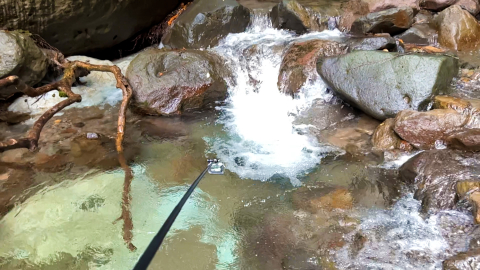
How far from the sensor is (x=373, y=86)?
16.5ft

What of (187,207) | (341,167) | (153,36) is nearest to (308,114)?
(341,167)

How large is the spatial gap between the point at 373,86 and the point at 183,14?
4.65 metres

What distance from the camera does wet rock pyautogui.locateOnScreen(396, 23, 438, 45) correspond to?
23.2 ft

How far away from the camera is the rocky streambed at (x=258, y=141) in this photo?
10.4 ft

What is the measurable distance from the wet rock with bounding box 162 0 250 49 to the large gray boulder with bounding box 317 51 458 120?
10.1ft

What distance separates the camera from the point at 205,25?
7.44 meters

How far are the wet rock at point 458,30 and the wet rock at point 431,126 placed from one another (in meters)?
3.36

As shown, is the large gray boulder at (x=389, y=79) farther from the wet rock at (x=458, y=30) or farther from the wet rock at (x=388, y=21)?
the wet rock at (x=388, y=21)

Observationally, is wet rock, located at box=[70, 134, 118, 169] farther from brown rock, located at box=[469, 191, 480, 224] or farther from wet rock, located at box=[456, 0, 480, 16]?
wet rock, located at box=[456, 0, 480, 16]

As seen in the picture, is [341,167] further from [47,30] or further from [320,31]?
[47,30]

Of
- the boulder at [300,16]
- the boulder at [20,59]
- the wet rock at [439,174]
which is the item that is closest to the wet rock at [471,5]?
the boulder at [300,16]

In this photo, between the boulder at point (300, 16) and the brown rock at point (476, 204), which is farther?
the boulder at point (300, 16)

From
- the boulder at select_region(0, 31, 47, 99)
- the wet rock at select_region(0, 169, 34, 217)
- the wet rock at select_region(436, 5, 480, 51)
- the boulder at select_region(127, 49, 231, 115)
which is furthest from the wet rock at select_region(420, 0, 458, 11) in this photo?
the wet rock at select_region(0, 169, 34, 217)

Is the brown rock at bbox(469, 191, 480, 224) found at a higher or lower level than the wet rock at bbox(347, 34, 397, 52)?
lower
